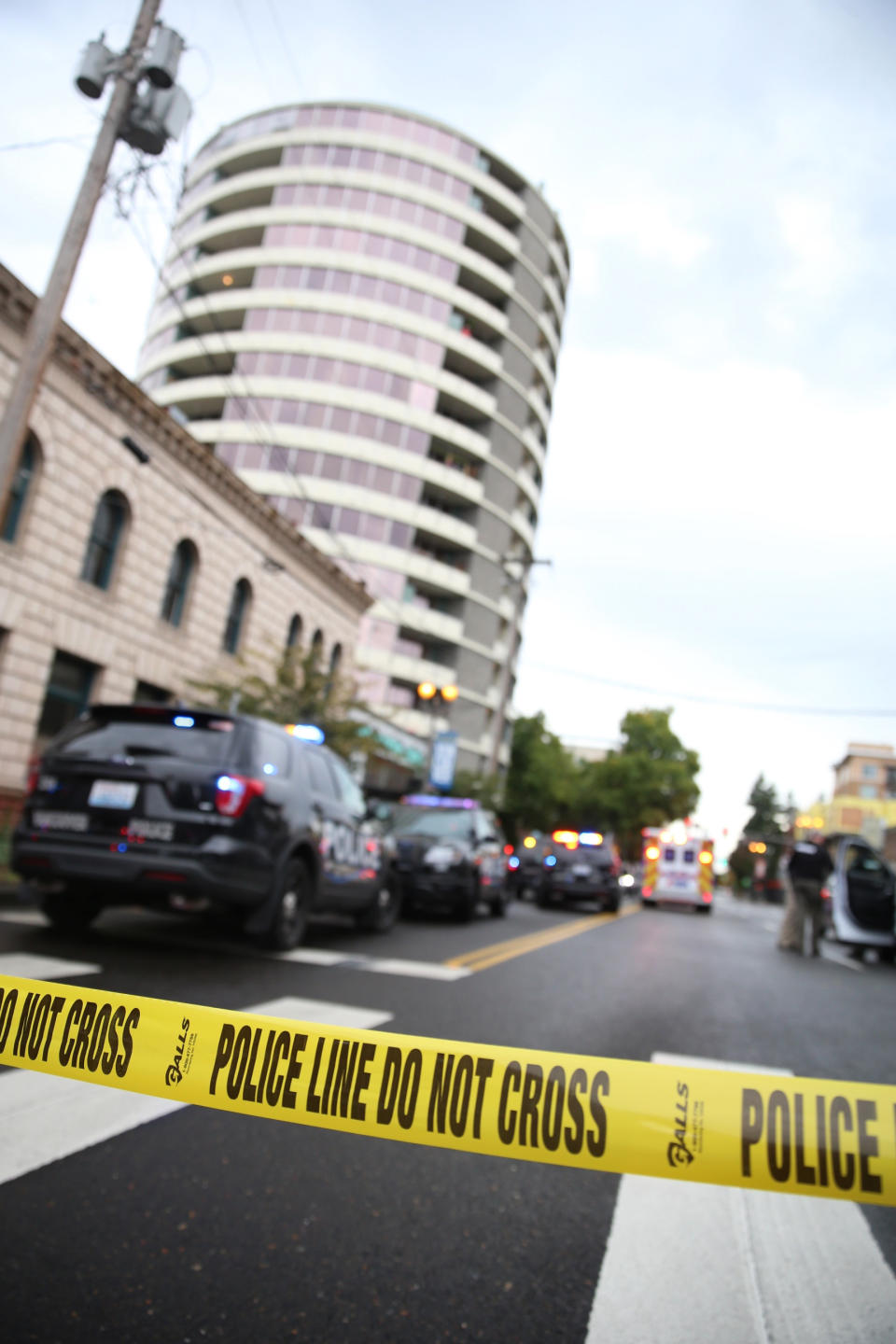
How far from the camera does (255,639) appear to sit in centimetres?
2220

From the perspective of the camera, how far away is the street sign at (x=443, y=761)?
28.0 m

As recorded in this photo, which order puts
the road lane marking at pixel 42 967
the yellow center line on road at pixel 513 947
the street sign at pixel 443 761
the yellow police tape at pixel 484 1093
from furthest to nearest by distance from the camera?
the street sign at pixel 443 761 → the yellow center line on road at pixel 513 947 → the road lane marking at pixel 42 967 → the yellow police tape at pixel 484 1093

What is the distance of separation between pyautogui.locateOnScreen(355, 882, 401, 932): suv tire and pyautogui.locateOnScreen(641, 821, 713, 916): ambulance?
18562 mm

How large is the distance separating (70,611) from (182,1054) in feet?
51.0

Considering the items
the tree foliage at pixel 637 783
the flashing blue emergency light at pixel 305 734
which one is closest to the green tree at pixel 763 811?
the tree foliage at pixel 637 783

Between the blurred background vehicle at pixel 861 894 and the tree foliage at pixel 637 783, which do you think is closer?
the blurred background vehicle at pixel 861 894

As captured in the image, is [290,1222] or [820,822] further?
[820,822]

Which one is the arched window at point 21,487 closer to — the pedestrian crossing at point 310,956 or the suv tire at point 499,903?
the pedestrian crossing at point 310,956

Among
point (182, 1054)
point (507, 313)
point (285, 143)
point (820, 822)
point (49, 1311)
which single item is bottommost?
point (49, 1311)

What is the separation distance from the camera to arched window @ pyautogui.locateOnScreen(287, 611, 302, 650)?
963 inches

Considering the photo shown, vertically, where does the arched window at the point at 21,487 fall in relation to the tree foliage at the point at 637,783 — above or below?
below

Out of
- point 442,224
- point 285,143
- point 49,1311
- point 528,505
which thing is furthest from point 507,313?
point 49,1311

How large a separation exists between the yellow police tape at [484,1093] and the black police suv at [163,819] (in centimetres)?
478

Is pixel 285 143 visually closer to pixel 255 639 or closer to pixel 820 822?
pixel 255 639
